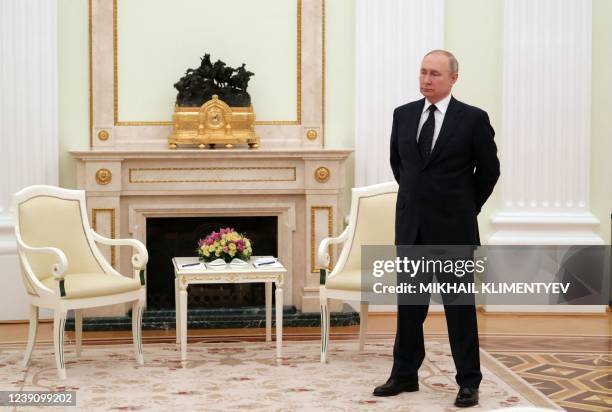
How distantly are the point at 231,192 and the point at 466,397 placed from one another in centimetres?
300

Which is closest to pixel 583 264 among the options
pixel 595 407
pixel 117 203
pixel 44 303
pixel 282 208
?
pixel 282 208

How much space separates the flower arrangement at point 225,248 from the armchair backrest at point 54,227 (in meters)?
0.72

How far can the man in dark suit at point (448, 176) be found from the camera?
4559 mm

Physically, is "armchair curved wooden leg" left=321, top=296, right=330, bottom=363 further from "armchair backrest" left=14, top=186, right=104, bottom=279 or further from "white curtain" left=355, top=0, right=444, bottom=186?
"white curtain" left=355, top=0, right=444, bottom=186

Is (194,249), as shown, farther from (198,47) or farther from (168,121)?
(198,47)

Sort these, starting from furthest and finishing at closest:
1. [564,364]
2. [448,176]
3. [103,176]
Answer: [103,176], [564,364], [448,176]

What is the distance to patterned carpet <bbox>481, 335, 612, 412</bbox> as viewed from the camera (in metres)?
4.93

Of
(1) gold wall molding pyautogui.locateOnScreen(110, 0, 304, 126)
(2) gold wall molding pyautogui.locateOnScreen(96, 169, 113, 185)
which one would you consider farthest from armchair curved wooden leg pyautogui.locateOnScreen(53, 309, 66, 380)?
(1) gold wall molding pyautogui.locateOnScreen(110, 0, 304, 126)

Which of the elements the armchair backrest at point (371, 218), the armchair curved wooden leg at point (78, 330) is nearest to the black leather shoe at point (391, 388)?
the armchair backrest at point (371, 218)

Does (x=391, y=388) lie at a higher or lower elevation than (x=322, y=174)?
lower

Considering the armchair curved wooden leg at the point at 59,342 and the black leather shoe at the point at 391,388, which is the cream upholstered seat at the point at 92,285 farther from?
the black leather shoe at the point at 391,388

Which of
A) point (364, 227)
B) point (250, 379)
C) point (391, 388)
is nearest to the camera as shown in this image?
point (391, 388)

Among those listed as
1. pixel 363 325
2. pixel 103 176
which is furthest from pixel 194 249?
pixel 363 325

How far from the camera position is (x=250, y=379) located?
5.32 metres
